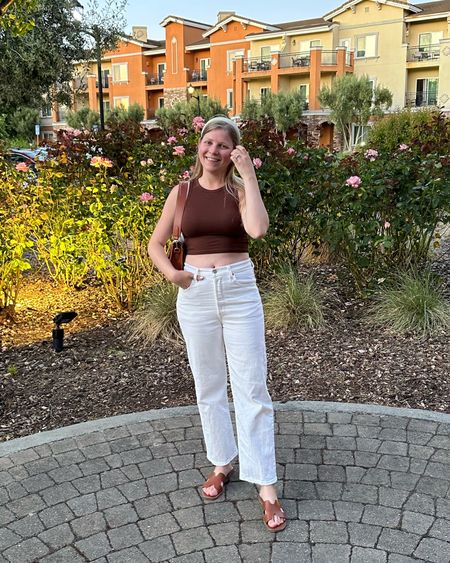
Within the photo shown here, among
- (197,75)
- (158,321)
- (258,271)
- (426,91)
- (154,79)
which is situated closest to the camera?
(158,321)

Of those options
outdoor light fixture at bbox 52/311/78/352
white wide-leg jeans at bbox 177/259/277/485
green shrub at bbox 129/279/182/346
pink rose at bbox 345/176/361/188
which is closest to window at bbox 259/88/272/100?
pink rose at bbox 345/176/361/188

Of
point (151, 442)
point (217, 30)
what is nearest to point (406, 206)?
point (151, 442)

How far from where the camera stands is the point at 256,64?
44.7 meters

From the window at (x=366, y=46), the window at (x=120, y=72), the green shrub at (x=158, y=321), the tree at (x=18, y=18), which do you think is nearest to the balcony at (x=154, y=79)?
the window at (x=120, y=72)

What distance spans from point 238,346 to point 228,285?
0.93ft

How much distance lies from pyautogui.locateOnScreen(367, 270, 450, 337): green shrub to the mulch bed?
12cm

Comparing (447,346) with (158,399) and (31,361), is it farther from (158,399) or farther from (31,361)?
(31,361)

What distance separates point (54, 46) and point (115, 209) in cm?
1129

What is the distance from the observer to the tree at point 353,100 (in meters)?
38.4

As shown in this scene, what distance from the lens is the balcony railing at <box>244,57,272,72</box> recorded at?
44.2m

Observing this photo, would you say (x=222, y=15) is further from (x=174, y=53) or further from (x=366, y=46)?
(x=366, y=46)

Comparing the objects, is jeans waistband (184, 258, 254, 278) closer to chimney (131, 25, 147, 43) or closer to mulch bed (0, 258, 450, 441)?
mulch bed (0, 258, 450, 441)

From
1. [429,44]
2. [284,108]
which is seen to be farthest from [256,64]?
[429,44]

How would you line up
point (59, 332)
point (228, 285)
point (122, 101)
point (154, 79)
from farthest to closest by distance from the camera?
1. point (122, 101)
2. point (154, 79)
3. point (59, 332)
4. point (228, 285)
